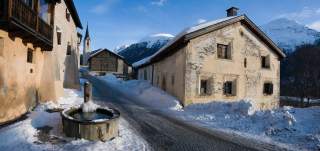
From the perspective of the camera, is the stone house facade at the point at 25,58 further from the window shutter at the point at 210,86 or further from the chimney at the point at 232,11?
the chimney at the point at 232,11

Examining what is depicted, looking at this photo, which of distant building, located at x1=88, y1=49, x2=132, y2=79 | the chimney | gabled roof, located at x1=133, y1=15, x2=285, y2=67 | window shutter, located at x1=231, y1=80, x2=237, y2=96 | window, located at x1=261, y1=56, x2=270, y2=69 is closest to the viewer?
gabled roof, located at x1=133, y1=15, x2=285, y2=67

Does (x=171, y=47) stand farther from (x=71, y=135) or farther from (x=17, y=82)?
(x=71, y=135)

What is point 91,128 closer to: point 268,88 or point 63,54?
point 63,54

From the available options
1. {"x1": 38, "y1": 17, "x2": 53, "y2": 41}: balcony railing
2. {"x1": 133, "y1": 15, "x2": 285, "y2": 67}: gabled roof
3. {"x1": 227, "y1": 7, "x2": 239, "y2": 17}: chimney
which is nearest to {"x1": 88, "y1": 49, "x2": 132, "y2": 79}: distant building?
{"x1": 133, "y1": 15, "x2": 285, "y2": 67}: gabled roof

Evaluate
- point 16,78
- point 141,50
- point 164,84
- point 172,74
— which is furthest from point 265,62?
point 141,50

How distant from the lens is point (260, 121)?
1372 cm

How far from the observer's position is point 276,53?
984 inches

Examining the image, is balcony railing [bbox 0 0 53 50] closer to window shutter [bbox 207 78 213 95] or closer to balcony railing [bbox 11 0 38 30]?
balcony railing [bbox 11 0 38 30]

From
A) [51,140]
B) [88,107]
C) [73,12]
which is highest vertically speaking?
[73,12]

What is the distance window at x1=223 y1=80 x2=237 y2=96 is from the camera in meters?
22.1

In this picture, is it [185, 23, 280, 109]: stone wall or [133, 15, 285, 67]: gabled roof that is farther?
[185, 23, 280, 109]: stone wall

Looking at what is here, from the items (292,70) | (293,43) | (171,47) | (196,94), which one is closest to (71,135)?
(196,94)

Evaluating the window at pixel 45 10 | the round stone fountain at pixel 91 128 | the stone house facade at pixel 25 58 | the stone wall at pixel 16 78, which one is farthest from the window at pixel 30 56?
the round stone fountain at pixel 91 128

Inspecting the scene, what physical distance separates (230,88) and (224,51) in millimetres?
2905
